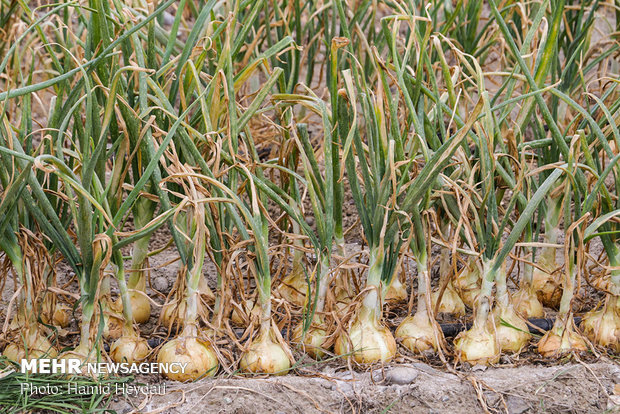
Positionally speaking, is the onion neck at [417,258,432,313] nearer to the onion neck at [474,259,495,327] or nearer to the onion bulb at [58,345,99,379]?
the onion neck at [474,259,495,327]

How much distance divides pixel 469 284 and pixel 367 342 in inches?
15.7

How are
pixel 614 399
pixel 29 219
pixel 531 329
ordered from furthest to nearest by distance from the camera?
pixel 531 329 → pixel 29 219 → pixel 614 399

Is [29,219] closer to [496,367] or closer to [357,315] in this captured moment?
[357,315]

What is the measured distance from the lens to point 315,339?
1.52 m

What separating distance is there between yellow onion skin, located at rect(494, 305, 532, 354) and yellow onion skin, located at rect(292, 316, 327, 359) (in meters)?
0.36

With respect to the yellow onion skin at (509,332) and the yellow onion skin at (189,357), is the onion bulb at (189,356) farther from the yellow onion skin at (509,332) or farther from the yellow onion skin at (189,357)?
the yellow onion skin at (509,332)

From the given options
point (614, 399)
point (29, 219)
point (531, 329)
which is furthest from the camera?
point (531, 329)

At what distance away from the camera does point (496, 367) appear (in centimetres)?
150

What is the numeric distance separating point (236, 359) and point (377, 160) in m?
0.49

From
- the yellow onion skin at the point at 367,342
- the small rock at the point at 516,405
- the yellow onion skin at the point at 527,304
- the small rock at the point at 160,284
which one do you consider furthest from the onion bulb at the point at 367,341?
the small rock at the point at 160,284

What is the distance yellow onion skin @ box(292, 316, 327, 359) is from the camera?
1.51 m

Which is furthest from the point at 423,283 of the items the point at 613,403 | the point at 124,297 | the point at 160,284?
the point at 160,284

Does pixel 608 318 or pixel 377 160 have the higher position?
pixel 377 160

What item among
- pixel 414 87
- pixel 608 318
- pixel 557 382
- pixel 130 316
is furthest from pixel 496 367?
pixel 130 316
